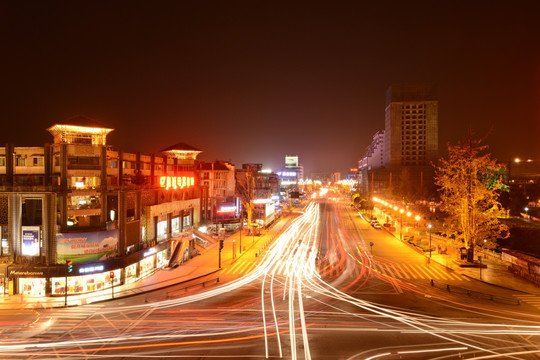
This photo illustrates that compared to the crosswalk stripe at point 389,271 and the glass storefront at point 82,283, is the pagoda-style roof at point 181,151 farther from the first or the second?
the crosswalk stripe at point 389,271

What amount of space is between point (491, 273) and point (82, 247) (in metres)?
40.6

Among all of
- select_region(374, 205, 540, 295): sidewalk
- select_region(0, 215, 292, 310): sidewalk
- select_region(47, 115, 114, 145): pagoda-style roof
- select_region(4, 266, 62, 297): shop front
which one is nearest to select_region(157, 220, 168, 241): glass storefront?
select_region(0, 215, 292, 310): sidewalk

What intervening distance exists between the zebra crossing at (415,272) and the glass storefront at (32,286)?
32.8 m

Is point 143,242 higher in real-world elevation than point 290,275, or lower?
higher

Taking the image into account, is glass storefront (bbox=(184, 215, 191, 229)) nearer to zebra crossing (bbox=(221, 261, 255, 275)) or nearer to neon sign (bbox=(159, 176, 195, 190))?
neon sign (bbox=(159, 176, 195, 190))

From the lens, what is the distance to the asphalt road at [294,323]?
61.3 ft

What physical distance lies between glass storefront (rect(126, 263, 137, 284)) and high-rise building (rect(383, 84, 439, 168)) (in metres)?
137

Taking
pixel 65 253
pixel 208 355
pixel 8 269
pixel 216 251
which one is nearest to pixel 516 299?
pixel 208 355

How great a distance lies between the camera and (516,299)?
2730 cm

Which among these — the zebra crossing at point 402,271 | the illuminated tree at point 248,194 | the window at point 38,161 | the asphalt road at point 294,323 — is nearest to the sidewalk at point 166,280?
the zebra crossing at point 402,271

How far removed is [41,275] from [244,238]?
109 feet

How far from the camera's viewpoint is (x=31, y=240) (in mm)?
30891

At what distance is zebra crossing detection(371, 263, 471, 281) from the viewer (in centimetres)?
3469

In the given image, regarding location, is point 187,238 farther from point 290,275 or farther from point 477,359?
point 477,359
